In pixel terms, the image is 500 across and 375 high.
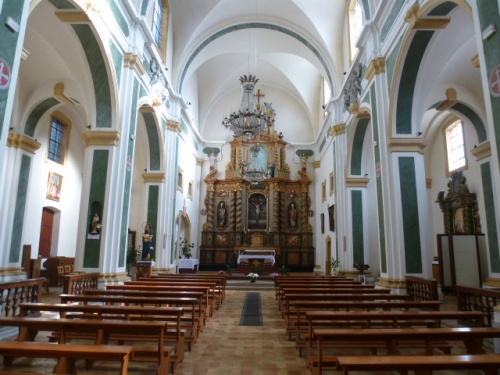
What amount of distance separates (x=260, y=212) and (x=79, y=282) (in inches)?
573

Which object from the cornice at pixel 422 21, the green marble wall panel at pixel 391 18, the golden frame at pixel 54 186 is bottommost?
the golden frame at pixel 54 186

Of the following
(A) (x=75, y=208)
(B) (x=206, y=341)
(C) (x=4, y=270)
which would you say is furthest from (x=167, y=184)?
(B) (x=206, y=341)

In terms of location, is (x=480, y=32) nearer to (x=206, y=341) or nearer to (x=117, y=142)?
(x=206, y=341)

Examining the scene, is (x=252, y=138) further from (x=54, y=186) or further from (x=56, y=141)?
(x=54, y=186)

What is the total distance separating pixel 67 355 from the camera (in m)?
2.75

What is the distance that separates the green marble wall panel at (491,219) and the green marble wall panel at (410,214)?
1372 mm

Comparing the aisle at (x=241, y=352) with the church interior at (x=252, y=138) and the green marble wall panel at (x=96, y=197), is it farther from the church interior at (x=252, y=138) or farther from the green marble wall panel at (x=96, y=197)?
the green marble wall panel at (x=96, y=197)

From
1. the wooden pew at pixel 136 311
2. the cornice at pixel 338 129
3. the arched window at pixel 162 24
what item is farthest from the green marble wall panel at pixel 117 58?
the cornice at pixel 338 129

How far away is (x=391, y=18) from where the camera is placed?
9.16m

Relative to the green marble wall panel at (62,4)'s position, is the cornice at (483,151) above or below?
below

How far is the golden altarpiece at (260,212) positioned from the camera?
20.7m

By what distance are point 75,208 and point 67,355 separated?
13.7 m

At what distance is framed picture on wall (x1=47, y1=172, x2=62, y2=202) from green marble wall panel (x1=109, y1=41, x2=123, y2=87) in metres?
6.35

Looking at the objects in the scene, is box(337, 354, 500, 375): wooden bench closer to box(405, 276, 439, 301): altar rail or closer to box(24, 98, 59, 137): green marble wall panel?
box(405, 276, 439, 301): altar rail
